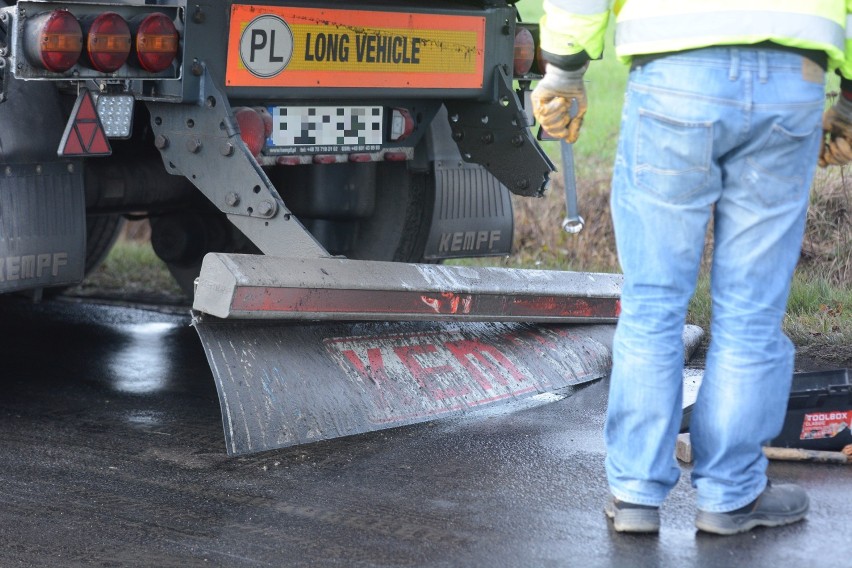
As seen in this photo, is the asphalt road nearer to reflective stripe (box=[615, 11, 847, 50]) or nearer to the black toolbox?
the black toolbox

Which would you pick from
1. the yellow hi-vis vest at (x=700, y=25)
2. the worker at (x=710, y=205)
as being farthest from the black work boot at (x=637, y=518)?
the yellow hi-vis vest at (x=700, y=25)

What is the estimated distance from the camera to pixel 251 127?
4.07 m

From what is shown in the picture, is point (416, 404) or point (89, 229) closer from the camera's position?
point (416, 404)

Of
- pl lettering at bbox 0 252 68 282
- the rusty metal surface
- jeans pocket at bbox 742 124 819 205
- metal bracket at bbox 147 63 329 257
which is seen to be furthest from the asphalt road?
jeans pocket at bbox 742 124 819 205

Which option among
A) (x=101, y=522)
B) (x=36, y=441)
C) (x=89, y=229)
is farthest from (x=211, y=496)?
(x=89, y=229)

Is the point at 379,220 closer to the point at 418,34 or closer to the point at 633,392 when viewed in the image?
the point at 418,34

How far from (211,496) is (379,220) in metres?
2.07

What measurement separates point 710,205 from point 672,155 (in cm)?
15

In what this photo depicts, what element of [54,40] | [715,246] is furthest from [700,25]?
[54,40]

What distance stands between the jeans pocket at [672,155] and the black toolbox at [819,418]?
0.99 metres

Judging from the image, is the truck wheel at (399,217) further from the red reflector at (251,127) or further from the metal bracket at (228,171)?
the metal bracket at (228,171)

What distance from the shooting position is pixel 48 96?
4113mm

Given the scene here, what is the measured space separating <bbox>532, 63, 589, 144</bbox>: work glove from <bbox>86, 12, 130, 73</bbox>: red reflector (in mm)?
1393

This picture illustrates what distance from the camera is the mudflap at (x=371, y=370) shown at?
3.70 metres
